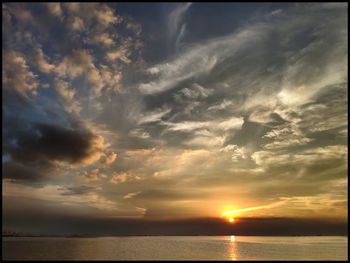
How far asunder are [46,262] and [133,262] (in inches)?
1208

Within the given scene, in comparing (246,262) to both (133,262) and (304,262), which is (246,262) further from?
(133,262)

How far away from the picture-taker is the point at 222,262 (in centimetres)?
11525

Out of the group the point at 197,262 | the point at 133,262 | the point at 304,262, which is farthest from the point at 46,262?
the point at 304,262

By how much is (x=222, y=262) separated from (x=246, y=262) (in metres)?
10.1

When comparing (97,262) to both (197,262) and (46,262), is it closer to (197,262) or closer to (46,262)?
(46,262)

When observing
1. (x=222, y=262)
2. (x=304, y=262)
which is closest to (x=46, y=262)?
(x=222, y=262)

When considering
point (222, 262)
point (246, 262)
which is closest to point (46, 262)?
point (222, 262)

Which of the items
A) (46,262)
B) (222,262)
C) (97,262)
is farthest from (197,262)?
(46,262)

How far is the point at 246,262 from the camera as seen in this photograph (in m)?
119

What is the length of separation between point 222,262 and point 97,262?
45.0m

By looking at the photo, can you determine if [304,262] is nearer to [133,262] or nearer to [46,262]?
[133,262]

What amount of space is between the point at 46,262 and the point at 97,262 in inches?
688

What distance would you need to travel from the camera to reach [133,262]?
113688mm

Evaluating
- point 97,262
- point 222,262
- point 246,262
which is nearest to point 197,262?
point 222,262
